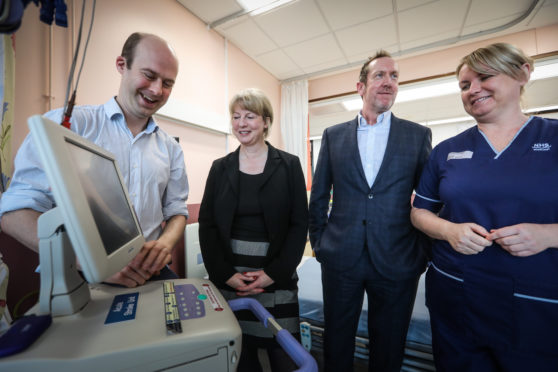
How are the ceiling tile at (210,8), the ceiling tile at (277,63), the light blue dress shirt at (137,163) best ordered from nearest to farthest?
the light blue dress shirt at (137,163) → the ceiling tile at (210,8) → the ceiling tile at (277,63)

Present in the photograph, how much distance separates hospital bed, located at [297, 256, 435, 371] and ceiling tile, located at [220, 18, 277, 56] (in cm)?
292

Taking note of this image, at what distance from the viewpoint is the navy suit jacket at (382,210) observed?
49.9 inches

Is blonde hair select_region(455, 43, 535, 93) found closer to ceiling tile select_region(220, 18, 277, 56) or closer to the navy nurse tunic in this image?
the navy nurse tunic

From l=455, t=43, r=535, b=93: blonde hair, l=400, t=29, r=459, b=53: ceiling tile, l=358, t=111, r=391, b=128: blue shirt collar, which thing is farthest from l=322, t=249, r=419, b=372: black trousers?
l=400, t=29, r=459, b=53: ceiling tile

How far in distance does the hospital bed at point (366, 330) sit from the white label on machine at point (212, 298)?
129 cm

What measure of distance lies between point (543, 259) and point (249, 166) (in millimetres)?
1279

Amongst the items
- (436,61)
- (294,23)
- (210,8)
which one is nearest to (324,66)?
(294,23)

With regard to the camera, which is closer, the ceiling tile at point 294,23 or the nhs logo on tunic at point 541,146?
the nhs logo on tunic at point 541,146

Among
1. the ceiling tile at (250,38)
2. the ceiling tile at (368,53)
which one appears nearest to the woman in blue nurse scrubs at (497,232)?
the ceiling tile at (250,38)

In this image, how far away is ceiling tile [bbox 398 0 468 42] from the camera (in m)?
2.65

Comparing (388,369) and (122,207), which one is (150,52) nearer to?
(122,207)

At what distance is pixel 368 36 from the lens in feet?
10.2

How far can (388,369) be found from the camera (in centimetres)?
125

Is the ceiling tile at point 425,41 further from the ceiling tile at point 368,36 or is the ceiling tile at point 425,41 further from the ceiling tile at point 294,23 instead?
the ceiling tile at point 294,23
